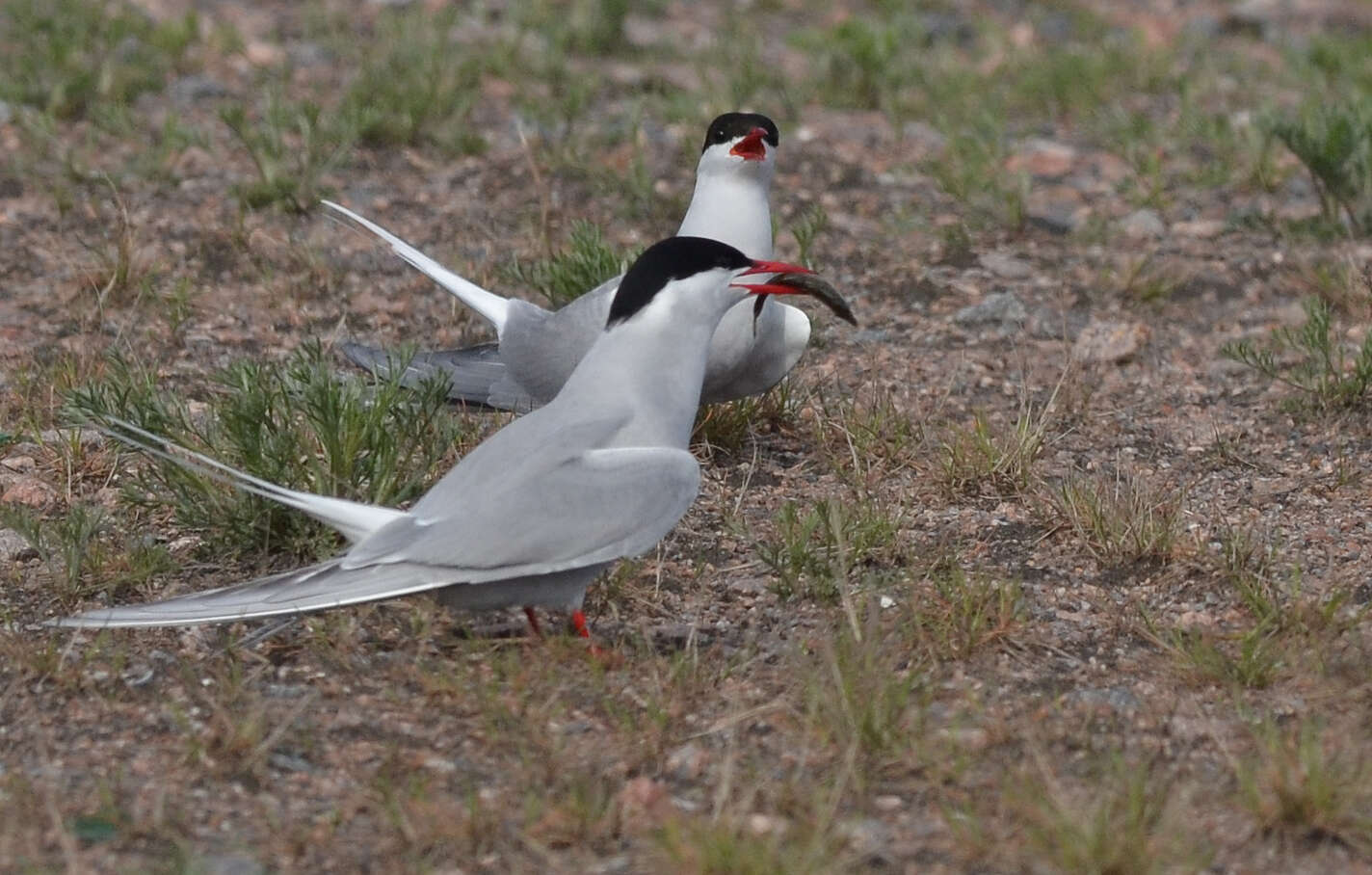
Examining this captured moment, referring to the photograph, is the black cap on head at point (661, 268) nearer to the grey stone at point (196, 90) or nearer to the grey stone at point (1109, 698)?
the grey stone at point (1109, 698)

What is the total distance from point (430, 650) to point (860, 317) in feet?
7.57

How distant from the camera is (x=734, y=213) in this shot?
453 centimetres

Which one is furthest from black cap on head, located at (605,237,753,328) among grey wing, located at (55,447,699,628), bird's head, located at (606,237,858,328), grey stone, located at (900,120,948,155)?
grey stone, located at (900,120,948,155)

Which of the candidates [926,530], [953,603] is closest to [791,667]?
[953,603]

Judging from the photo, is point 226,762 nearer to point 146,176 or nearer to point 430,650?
point 430,650

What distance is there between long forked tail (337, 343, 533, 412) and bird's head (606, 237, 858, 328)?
3.09 ft

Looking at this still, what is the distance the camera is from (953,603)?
3379 mm

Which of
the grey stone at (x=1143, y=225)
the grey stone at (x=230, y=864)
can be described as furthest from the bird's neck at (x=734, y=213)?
the grey stone at (x=230, y=864)

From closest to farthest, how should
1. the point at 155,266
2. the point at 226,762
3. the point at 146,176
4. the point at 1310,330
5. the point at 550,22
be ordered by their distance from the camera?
the point at 226,762 < the point at 1310,330 < the point at 155,266 < the point at 146,176 < the point at 550,22

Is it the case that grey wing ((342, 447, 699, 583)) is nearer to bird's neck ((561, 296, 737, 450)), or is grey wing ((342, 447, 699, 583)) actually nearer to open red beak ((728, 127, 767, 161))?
bird's neck ((561, 296, 737, 450))

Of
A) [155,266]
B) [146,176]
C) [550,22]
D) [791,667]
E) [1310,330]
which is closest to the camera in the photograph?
[791,667]

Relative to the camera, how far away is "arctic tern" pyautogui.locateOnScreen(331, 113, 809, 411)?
4.20 meters

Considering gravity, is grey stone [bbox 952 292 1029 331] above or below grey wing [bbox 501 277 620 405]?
below

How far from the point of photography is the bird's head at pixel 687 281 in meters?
3.45
